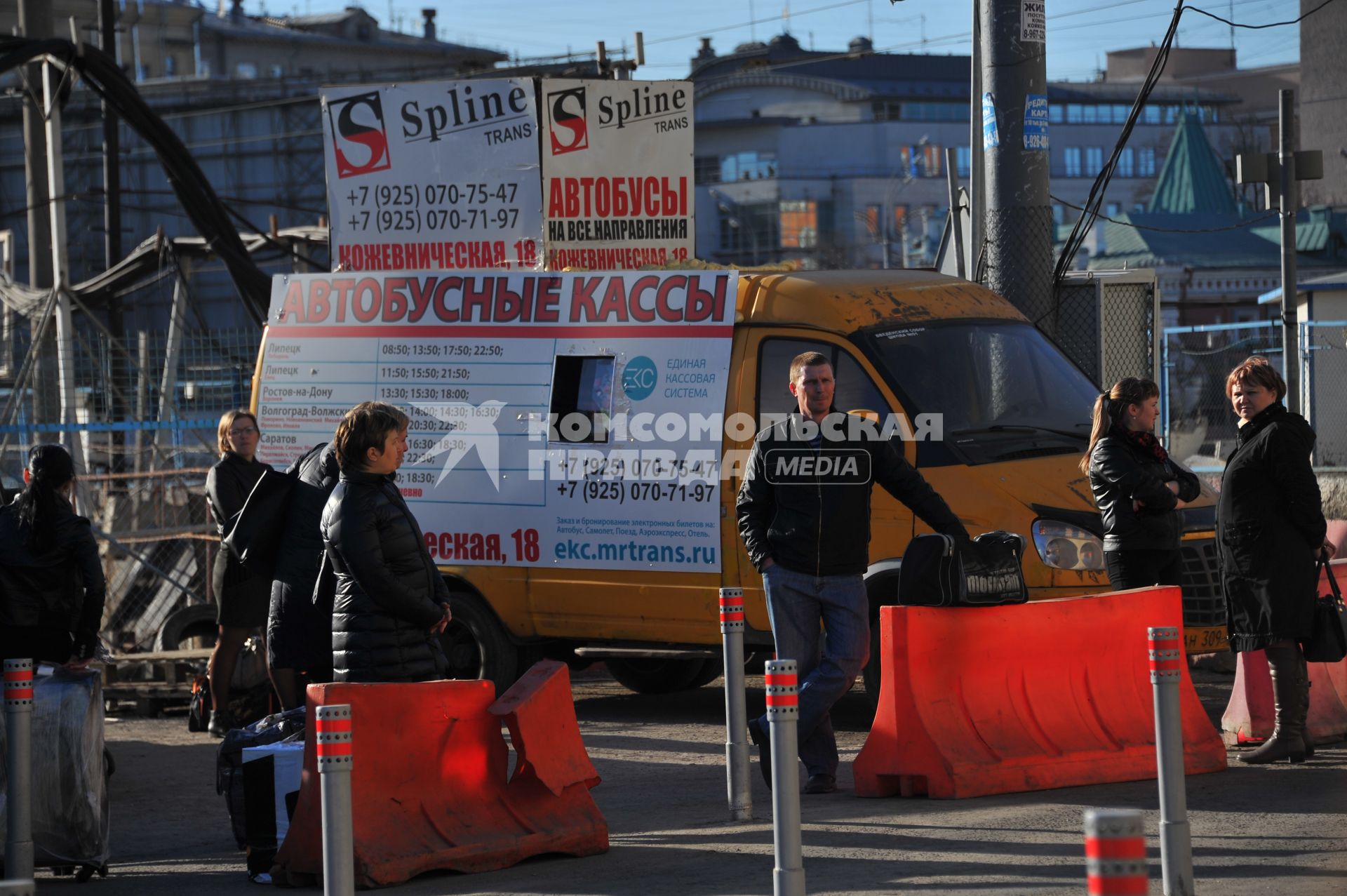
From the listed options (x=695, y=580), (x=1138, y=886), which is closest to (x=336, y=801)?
(x=1138, y=886)

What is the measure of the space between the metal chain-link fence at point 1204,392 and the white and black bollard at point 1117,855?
14.3 meters

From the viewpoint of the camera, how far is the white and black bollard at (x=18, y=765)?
6.43m

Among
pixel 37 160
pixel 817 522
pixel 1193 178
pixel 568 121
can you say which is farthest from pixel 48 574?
pixel 1193 178

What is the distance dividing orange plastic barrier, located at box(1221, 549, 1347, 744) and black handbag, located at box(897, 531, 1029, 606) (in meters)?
1.56

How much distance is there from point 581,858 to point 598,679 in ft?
20.0

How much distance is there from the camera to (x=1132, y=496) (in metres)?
8.21

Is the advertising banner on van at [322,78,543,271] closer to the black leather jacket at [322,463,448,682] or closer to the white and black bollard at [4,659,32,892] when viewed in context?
the black leather jacket at [322,463,448,682]

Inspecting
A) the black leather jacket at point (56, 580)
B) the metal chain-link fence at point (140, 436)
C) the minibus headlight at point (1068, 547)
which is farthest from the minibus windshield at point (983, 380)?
the metal chain-link fence at point (140, 436)

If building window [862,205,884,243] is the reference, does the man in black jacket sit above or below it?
below

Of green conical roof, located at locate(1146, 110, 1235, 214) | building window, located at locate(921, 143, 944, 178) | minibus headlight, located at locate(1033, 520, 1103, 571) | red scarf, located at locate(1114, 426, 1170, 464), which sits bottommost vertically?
minibus headlight, located at locate(1033, 520, 1103, 571)

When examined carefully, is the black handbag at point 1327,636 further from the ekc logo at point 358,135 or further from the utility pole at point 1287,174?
the ekc logo at point 358,135

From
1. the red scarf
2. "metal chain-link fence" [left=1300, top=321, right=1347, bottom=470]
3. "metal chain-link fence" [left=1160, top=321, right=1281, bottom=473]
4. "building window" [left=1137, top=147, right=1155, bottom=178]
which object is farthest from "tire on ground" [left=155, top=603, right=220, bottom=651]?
"building window" [left=1137, top=147, right=1155, bottom=178]

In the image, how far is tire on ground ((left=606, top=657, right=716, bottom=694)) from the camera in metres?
12.0

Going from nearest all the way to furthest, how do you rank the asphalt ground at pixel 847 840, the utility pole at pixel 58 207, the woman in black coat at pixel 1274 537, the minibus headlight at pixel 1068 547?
1. the asphalt ground at pixel 847 840
2. the woman in black coat at pixel 1274 537
3. the minibus headlight at pixel 1068 547
4. the utility pole at pixel 58 207
